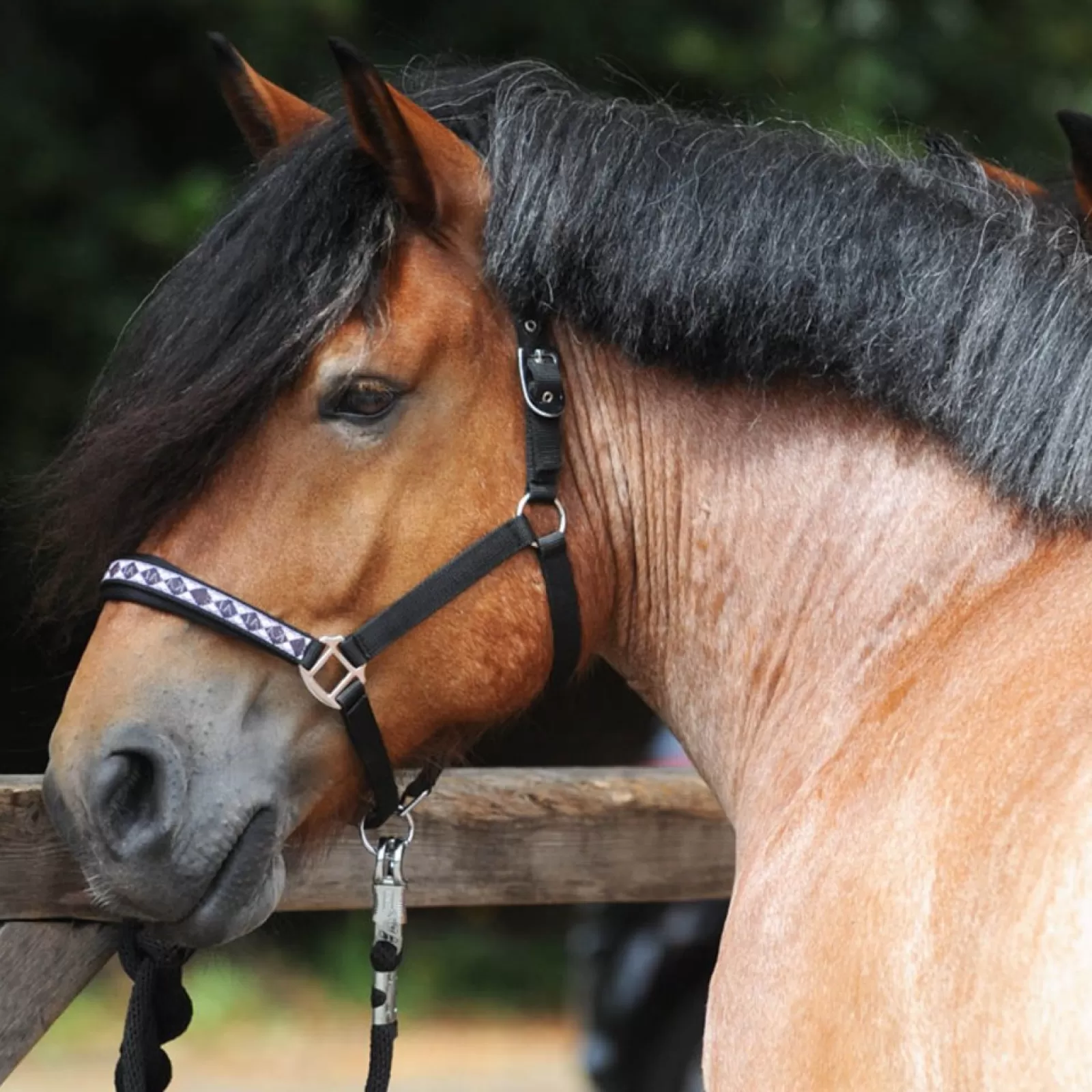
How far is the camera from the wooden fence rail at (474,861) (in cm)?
242

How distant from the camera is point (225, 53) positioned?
93.7 inches

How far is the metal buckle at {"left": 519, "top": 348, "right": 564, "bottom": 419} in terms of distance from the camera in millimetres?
2166

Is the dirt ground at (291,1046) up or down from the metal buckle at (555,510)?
down

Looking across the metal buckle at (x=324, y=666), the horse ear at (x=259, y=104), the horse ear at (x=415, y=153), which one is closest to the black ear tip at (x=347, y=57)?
the horse ear at (x=415, y=153)

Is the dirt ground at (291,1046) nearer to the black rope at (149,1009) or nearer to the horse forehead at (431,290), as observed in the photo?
the black rope at (149,1009)

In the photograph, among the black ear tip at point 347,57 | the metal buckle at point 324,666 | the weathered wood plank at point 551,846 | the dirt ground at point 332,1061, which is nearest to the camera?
the black ear tip at point 347,57

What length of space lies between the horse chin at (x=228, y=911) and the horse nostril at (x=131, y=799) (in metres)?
0.13

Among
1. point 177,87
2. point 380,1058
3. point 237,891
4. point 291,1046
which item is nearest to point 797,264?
point 237,891

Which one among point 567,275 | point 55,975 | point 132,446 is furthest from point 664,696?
point 55,975

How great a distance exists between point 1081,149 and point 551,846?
1.61 m

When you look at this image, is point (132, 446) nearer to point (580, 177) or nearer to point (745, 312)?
point (580, 177)

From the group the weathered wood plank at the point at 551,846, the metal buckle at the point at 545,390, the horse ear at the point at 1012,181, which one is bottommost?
the weathered wood plank at the point at 551,846

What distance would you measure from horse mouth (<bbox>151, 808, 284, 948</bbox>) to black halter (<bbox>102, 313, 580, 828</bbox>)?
0.19 m

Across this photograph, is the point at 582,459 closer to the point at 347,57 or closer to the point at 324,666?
the point at 324,666
